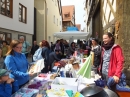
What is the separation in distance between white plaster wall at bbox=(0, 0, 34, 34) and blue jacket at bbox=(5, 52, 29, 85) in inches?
393

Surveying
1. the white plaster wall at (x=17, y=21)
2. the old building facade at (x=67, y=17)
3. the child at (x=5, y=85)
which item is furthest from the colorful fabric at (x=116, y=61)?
the old building facade at (x=67, y=17)

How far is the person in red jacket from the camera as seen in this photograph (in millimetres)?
3400

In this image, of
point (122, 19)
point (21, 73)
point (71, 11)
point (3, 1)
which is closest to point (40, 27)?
point (3, 1)

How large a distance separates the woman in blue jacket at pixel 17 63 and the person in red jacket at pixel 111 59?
158cm

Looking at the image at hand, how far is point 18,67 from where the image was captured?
3312 millimetres

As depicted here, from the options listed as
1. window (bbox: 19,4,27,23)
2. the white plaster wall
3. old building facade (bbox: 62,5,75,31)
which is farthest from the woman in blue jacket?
old building facade (bbox: 62,5,75,31)

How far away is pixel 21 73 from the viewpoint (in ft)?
10.4

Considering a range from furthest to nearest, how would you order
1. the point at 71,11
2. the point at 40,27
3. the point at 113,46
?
the point at 71,11 → the point at 40,27 → the point at 113,46

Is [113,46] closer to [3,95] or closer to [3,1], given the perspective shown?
[3,95]

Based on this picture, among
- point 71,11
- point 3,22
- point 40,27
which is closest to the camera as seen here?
point 3,22

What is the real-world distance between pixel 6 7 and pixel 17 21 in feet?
6.69

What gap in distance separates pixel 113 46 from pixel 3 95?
7.20 ft

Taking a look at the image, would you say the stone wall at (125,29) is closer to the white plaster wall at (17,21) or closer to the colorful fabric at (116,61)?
the colorful fabric at (116,61)

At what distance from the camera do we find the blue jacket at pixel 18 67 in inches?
125
